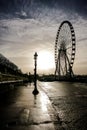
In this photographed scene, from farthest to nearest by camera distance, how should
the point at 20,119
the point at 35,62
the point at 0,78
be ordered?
the point at 35,62 < the point at 0,78 < the point at 20,119

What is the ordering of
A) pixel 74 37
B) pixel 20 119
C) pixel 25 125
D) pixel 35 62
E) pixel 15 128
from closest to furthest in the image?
1. pixel 15 128
2. pixel 25 125
3. pixel 20 119
4. pixel 35 62
5. pixel 74 37

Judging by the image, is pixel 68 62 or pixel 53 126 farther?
pixel 68 62

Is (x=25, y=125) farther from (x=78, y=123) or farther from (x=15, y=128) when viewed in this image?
(x=78, y=123)

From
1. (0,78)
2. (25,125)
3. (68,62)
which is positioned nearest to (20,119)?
(25,125)

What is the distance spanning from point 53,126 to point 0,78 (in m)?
16.8

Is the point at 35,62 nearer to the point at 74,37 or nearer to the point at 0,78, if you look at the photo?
the point at 0,78

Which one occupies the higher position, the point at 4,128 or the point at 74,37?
the point at 74,37

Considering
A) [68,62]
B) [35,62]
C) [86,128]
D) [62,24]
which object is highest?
[62,24]

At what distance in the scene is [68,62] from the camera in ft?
233

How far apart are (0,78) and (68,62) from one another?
47494 millimetres

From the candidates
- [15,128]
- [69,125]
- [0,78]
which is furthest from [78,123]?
[0,78]

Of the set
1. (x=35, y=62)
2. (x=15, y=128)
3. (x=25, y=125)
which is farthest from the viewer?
(x=35, y=62)

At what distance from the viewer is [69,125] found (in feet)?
29.3

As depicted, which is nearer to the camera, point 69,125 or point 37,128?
point 37,128
